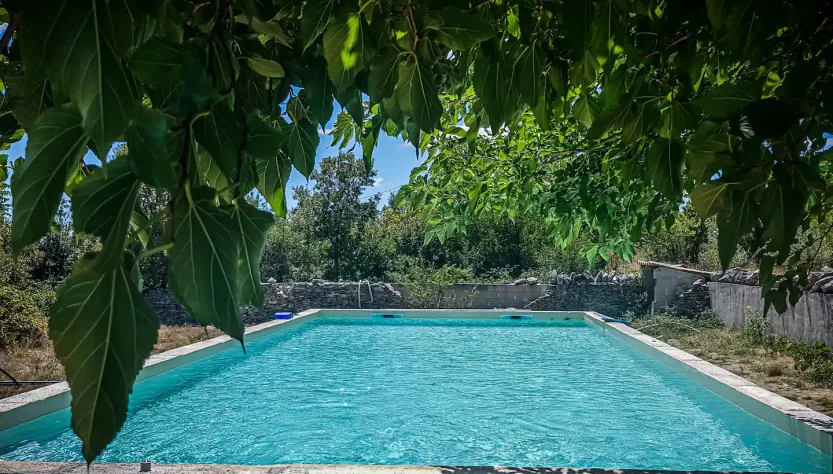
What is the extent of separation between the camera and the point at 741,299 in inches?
382

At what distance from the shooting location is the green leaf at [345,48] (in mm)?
713

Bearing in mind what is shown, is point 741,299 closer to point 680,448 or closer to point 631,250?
point 680,448

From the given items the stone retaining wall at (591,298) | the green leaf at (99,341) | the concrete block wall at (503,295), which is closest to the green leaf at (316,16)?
the green leaf at (99,341)

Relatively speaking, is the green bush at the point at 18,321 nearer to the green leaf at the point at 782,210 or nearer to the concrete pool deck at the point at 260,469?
the concrete pool deck at the point at 260,469

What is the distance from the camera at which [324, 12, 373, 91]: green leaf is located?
0.71 metres

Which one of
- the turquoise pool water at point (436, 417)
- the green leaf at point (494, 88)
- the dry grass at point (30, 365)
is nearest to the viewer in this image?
the green leaf at point (494, 88)

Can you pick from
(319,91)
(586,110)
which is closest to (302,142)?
(319,91)

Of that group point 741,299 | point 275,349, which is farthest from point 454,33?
point 741,299

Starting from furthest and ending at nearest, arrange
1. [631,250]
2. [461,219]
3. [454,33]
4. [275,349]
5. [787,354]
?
[275,349]
[787,354]
[461,219]
[631,250]
[454,33]

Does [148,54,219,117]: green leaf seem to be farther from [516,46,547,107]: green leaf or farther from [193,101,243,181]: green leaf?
[516,46,547,107]: green leaf

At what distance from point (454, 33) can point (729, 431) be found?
5.64m

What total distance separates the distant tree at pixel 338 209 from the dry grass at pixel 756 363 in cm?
1149

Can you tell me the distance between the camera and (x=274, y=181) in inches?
31.4

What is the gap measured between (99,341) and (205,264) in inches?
3.6
